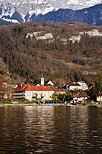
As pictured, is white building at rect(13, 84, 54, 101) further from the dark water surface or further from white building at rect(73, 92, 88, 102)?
the dark water surface

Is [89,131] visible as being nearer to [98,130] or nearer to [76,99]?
[98,130]

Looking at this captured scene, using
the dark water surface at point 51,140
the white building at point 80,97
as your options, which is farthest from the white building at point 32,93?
the dark water surface at point 51,140

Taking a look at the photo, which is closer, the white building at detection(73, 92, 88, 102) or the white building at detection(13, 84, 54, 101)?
the white building at detection(73, 92, 88, 102)

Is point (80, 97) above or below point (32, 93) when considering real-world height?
below

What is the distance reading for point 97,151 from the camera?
104 ft

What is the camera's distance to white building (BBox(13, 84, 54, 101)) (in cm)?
17090

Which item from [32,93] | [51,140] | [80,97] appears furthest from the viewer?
[32,93]

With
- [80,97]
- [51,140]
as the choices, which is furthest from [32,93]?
[51,140]

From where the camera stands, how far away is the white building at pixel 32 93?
170900 millimetres

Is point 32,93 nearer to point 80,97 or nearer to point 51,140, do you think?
point 80,97

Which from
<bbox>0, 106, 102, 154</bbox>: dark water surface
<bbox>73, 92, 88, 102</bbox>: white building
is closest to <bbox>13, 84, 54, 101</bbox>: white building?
<bbox>73, 92, 88, 102</bbox>: white building

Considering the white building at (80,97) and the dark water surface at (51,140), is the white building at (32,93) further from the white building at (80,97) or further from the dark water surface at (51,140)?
the dark water surface at (51,140)

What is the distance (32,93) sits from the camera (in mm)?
172500

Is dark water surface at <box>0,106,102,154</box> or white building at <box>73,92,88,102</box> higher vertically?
dark water surface at <box>0,106,102,154</box>
